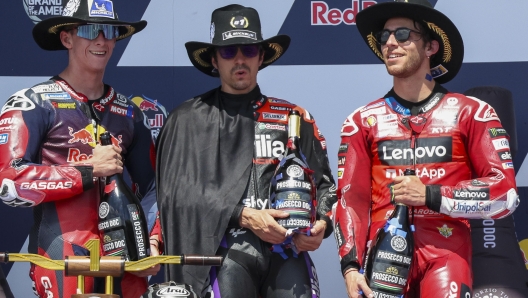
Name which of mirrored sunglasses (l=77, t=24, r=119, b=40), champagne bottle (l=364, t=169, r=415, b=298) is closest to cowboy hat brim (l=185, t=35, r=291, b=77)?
mirrored sunglasses (l=77, t=24, r=119, b=40)

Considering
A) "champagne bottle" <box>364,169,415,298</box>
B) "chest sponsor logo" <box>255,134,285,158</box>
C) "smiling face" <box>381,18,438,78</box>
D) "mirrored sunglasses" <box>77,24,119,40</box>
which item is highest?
"mirrored sunglasses" <box>77,24,119,40</box>

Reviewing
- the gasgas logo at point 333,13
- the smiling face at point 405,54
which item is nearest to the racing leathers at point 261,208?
the smiling face at point 405,54

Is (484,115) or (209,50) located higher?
(209,50)

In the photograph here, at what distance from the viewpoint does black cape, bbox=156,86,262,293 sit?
434cm

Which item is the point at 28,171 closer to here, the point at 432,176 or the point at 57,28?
the point at 57,28

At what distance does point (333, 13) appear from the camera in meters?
5.43

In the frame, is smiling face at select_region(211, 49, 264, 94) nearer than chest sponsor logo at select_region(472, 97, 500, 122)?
No

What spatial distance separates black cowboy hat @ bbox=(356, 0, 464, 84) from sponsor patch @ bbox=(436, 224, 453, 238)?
0.77m

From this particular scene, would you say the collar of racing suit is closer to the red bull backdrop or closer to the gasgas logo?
the red bull backdrop

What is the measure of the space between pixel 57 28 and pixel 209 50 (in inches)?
26.7

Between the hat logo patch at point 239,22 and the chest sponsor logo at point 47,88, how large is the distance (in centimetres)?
80

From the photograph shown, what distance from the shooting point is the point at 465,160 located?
427 centimetres

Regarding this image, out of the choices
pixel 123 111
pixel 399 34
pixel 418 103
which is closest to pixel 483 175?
pixel 418 103

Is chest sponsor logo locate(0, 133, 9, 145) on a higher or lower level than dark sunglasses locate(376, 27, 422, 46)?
lower
